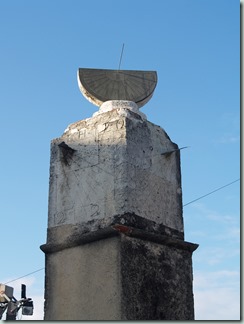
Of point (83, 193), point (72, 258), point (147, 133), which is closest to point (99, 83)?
point (147, 133)

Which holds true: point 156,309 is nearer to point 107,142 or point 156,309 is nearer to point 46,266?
point 46,266

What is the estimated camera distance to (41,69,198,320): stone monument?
4402mm

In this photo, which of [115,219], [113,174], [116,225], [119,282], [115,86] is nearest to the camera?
[119,282]

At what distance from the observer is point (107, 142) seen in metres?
4.88

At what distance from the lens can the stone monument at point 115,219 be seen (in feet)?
14.4

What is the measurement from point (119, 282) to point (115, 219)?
52cm

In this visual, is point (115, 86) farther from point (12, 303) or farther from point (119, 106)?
point (12, 303)

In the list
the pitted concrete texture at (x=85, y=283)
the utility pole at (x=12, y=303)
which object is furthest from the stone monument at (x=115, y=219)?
the utility pole at (x=12, y=303)

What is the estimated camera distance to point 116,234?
4.42 meters

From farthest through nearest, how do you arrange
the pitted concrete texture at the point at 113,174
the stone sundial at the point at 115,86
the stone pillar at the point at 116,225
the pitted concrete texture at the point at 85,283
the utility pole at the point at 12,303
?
the utility pole at the point at 12,303, the stone sundial at the point at 115,86, the pitted concrete texture at the point at 113,174, the stone pillar at the point at 116,225, the pitted concrete texture at the point at 85,283

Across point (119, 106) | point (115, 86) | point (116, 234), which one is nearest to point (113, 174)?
point (116, 234)

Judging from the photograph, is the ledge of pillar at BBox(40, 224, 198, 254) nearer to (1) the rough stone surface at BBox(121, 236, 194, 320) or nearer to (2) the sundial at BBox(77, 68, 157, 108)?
(1) the rough stone surface at BBox(121, 236, 194, 320)

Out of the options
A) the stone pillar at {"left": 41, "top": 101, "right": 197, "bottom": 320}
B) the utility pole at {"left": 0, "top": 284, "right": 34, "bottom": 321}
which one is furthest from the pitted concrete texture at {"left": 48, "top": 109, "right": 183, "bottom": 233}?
the utility pole at {"left": 0, "top": 284, "right": 34, "bottom": 321}

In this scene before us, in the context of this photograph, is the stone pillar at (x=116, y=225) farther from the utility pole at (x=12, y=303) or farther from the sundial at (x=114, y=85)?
the utility pole at (x=12, y=303)
